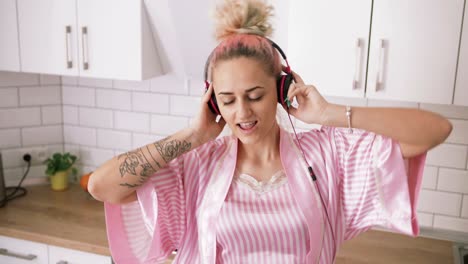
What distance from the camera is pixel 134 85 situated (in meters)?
2.34

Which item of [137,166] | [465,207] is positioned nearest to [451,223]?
[465,207]

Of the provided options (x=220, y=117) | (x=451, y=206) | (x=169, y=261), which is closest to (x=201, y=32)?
(x=220, y=117)

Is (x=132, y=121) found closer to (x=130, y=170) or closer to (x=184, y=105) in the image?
(x=184, y=105)

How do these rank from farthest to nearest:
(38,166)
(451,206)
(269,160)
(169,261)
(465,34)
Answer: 1. (38,166)
2. (451,206)
3. (169,261)
4. (465,34)
5. (269,160)

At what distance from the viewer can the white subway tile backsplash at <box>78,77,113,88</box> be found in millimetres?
2396

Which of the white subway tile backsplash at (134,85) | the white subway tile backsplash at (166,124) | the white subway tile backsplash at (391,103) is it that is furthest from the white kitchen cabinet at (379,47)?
the white subway tile backsplash at (134,85)

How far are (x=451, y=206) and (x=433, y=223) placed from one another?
0.10 metres

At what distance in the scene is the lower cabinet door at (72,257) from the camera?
191 cm

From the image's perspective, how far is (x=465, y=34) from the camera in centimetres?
149

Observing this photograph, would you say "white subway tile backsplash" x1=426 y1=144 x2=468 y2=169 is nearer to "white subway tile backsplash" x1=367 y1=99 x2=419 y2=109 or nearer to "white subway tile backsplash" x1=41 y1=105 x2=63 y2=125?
"white subway tile backsplash" x1=367 y1=99 x2=419 y2=109

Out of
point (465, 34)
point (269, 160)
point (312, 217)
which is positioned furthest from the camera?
point (465, 34)

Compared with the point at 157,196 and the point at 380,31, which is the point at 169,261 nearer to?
the point at 157,196

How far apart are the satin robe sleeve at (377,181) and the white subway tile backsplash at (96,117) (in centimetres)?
A: 141

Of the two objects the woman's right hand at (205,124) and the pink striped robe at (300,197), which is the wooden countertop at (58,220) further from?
the woman's right hand at (205,124)
